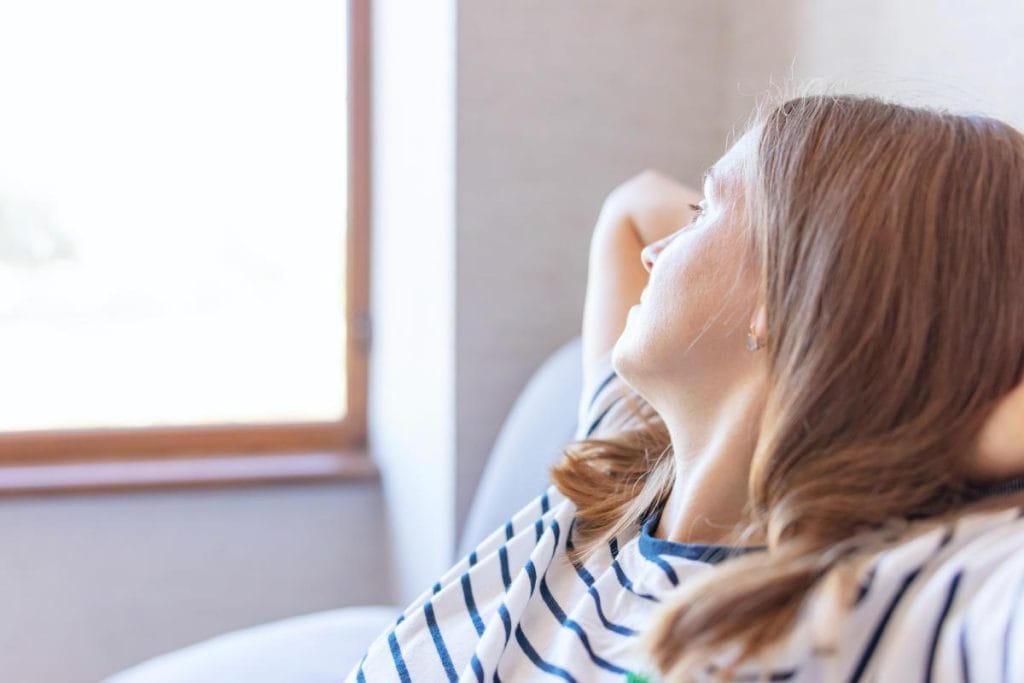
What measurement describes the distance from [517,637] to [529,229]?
2.68 ft

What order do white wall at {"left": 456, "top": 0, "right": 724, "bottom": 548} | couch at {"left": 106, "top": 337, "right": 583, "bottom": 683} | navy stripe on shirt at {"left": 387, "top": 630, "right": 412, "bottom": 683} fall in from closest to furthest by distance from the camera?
navy stripe on shirt at {"left": 387, "top": 630, "right": 412, "bottom": 683} → couch at {"left": 106, "top": 337, "right": 583, "bottom": 683} → white wall at {"left": 456, "top": 0, "right": 724, "bottom": 548}

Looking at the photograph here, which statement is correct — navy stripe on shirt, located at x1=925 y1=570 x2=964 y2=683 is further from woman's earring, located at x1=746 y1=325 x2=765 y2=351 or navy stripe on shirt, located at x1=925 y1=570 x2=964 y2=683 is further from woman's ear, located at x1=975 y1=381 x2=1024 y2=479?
woman's earring, located at x1=746 y1=325 x2=765 y2=351

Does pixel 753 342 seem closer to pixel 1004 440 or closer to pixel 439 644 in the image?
pixel 1004 440

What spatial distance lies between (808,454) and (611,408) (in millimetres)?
416

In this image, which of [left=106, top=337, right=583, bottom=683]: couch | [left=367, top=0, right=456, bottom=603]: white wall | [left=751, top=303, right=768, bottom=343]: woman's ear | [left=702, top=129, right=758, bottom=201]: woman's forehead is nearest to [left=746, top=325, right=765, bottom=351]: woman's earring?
[left=751, top=303, right=768, bottom=343]: woman's ear

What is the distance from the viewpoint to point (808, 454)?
829 mm

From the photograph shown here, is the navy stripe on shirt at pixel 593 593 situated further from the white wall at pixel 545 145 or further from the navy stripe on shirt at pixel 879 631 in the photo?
the white wall at pixel 545 145

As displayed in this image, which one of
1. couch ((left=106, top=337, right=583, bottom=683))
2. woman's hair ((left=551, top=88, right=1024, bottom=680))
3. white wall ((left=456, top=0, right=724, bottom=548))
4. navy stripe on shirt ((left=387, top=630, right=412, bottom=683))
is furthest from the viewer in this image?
white wall ((left=456, top=0, right=724, bottom=548))

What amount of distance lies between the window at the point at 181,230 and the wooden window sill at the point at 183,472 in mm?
16

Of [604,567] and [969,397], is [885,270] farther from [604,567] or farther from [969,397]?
[604,567]

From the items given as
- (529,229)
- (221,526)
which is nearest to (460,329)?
(529,229)

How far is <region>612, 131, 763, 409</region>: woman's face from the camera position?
926 mm

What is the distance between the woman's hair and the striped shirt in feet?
0.12

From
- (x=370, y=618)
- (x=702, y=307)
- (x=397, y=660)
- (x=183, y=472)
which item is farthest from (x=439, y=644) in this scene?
(x=183, y=472)
